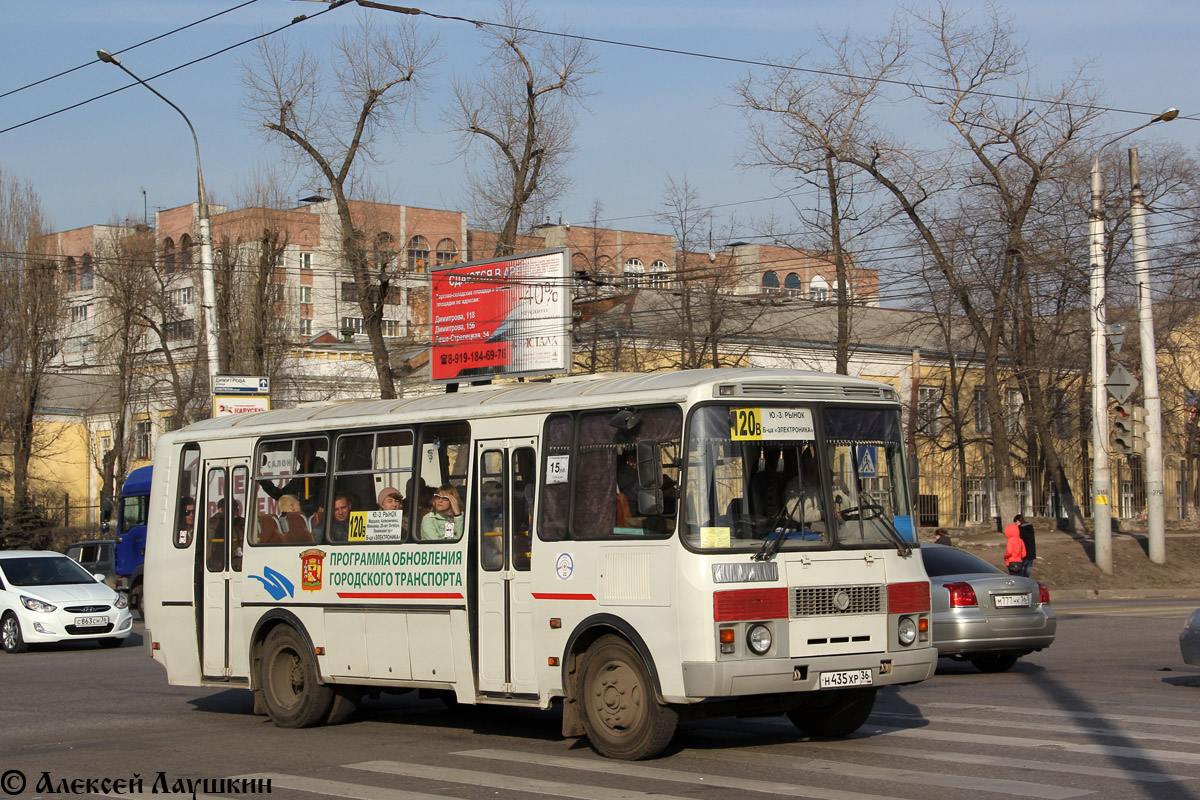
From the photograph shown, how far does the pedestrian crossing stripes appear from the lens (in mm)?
8141

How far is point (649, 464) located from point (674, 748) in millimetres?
2235

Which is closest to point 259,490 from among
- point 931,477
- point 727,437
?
point 727,437

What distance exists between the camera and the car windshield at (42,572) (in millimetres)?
22938

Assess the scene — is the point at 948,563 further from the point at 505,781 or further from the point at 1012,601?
the point at 505,781

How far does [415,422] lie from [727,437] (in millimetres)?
3345

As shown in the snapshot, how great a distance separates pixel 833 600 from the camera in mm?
9414

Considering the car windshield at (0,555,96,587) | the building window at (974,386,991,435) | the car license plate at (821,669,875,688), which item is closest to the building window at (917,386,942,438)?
the building window at (974,386,991,435)

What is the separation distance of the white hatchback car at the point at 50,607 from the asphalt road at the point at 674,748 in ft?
23.4

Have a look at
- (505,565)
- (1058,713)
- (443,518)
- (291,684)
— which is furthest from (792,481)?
(291,684)

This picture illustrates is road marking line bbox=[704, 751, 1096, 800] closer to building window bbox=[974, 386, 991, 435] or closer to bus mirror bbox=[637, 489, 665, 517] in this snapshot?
bus mirror bbox=[637, 489, 665, 517]

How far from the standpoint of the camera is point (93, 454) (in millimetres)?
59031

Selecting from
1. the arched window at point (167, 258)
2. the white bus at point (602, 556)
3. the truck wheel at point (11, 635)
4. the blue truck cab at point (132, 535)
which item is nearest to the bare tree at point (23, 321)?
the arched window at point (167, 258)

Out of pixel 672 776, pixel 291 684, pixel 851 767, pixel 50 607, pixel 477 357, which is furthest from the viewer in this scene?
pixel 477 357

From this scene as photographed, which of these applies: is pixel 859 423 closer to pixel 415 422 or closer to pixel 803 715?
pixel 803 715
